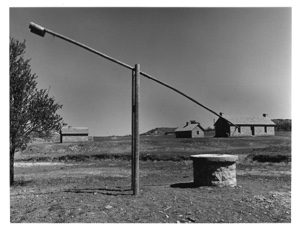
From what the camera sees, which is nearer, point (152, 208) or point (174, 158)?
point (152, 208)

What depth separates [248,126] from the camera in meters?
54.8

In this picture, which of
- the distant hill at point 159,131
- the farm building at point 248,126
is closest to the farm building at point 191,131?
the farm building at point 248,126

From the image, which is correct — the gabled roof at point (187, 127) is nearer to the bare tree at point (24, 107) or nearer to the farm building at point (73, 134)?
the farm building at point (73, 134)

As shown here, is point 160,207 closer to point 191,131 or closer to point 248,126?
point 248,126

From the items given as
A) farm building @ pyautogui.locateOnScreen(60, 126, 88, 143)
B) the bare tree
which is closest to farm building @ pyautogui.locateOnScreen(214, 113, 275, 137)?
farm building @ pyautogui.locateOnScreen(60, 126, 88, 143)

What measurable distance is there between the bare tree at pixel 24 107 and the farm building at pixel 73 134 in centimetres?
5026

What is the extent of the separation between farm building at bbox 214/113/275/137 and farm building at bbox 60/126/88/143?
31.8 metres

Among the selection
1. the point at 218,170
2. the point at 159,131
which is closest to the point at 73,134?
the point at 159,131

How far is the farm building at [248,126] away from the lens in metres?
54.1

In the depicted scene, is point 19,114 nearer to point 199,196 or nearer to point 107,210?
point 107,210

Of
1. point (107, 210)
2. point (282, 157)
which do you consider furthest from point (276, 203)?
point (282, 157)

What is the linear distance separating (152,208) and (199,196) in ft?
6.38
